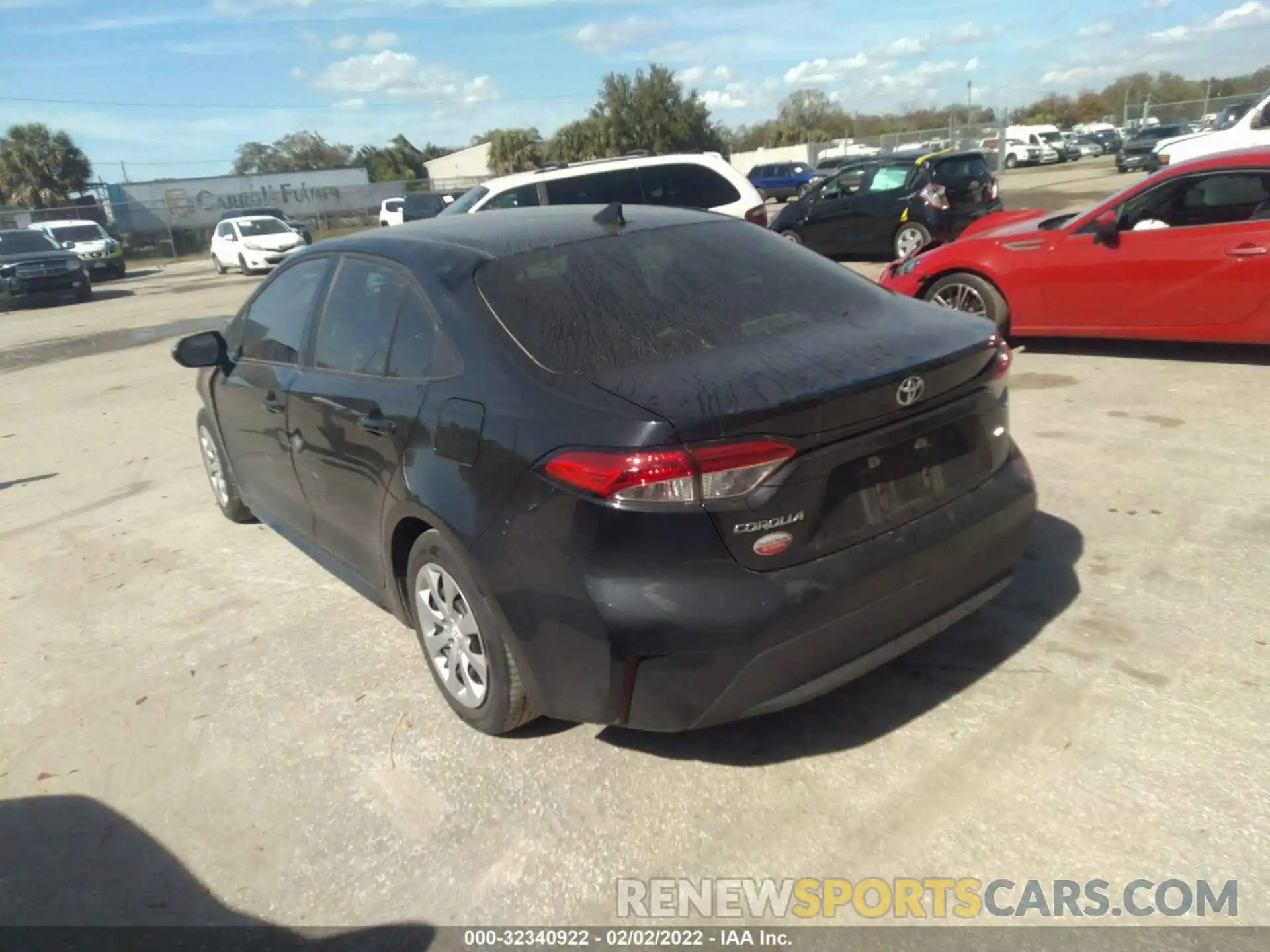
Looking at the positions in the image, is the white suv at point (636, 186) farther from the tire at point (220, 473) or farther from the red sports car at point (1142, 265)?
the tire at point (220, 473)

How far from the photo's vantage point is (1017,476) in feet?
10.8

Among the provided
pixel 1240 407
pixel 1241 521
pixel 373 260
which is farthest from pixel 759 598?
pixel 1240 407

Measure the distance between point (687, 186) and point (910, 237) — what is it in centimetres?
406

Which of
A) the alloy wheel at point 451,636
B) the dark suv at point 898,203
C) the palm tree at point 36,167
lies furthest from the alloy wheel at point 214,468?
the palm tree at point 36,167

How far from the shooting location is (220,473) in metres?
5.71

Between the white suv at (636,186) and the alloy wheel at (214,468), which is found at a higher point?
the white suv at (636,186)

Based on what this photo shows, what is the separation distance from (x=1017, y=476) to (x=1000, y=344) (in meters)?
0.46

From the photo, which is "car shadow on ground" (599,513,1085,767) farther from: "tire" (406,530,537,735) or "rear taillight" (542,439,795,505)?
"rear taillight" (542,439,795,505)

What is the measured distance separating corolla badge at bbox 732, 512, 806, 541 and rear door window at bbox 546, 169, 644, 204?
31.8 feet

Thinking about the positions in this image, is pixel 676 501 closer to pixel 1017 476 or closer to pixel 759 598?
pixel 759 598

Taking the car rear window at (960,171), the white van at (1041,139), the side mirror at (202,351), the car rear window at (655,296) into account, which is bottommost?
the white van at (1041,139)

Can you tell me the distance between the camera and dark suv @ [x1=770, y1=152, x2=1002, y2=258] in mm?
13789

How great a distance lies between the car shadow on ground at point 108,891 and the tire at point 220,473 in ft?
8.07
